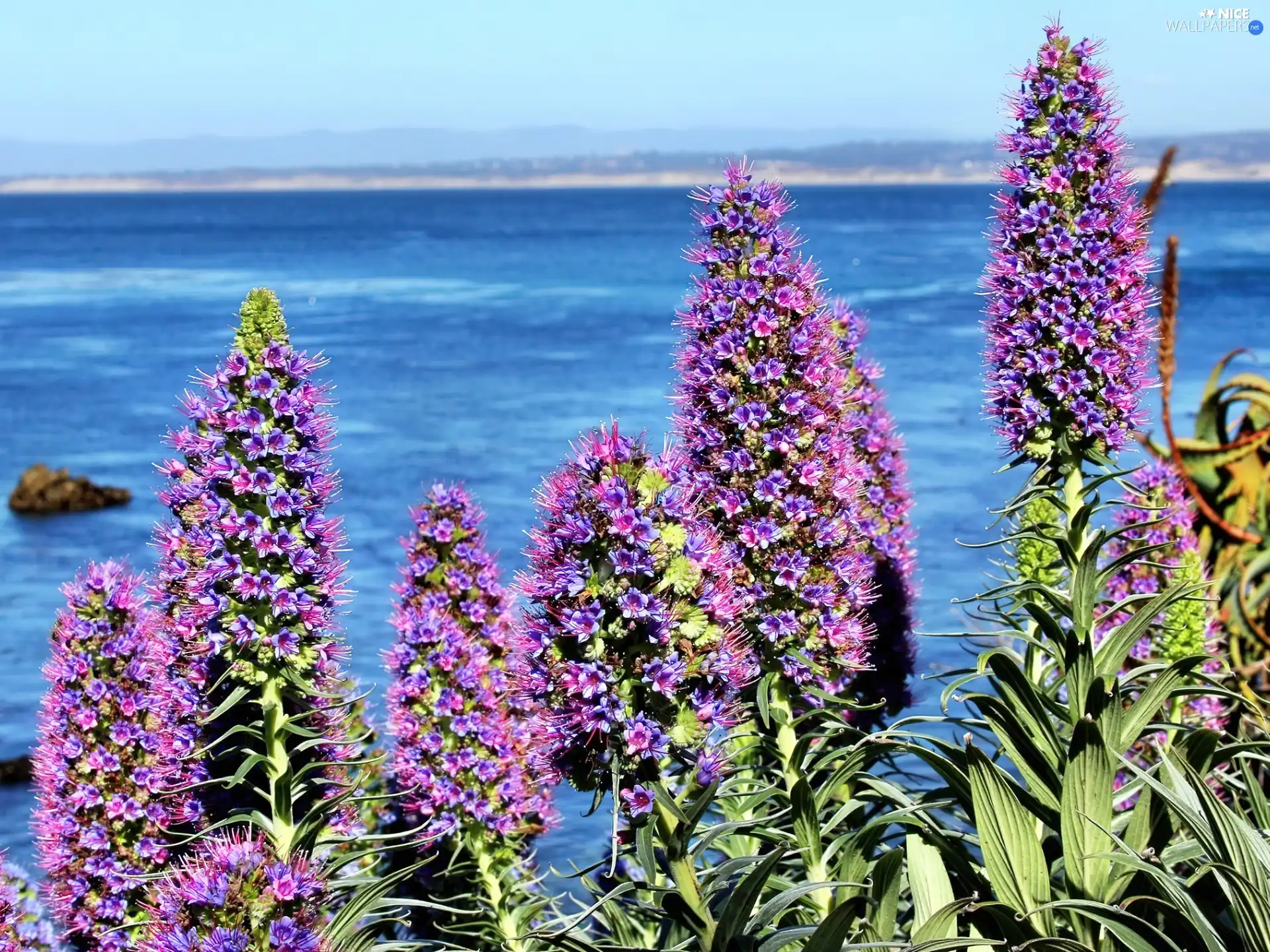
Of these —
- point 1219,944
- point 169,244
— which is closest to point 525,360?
point 1219,944

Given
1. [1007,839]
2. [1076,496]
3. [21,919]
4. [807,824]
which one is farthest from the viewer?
[21,919]

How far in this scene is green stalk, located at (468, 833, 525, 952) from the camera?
590cm

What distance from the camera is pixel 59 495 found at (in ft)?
93.0

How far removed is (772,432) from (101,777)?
8.68 feet

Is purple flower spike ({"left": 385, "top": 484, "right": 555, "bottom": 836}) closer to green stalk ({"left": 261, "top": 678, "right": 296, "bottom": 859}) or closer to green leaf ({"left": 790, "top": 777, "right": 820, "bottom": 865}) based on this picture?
green stalk ({"left": 261, "top": 678, "right": 296, "bottom": 859})

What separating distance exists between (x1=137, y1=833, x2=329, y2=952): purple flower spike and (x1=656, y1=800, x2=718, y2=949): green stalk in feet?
3.15

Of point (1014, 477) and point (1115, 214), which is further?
point (1014, 477)

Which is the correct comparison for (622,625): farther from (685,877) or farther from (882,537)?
(882,537)

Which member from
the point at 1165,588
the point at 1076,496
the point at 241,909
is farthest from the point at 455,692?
the point at 1165,588

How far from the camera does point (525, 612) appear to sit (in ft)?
14.4

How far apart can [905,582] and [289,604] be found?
316 centimetres

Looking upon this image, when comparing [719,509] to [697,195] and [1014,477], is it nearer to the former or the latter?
[697,195]

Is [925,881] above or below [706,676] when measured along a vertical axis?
below

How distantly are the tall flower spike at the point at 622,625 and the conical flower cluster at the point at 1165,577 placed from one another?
274cm
